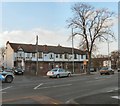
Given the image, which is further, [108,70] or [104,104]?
[108,70]

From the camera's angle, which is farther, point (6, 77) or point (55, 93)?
point (6, 77)

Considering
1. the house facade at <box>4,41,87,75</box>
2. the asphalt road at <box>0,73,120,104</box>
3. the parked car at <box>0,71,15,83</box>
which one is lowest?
the asphalt road at <box>0,73,120,104</box>

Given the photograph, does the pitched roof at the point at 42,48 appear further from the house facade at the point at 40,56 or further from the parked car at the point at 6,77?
the parked car at the point at 6,77

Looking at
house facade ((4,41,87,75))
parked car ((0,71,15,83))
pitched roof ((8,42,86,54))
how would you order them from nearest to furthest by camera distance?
parked car ((0,71,15,83))
house facade ((4,41,87,75))
pitched roof ((8,42,86,54))

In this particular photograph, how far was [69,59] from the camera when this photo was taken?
87062 millimetres

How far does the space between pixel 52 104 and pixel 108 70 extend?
40897 mm

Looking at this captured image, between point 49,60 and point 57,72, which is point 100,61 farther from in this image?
point 57,72

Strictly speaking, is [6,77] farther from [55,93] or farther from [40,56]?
[40,56]

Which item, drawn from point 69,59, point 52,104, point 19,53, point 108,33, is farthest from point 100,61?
point 52,104

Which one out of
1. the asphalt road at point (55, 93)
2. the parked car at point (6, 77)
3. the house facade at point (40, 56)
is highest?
the house facade at point (40, 56)

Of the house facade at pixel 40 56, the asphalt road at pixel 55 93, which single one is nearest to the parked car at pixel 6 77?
the asphalt road at pixel 55 93

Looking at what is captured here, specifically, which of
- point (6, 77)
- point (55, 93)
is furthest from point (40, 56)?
point (55, 93)

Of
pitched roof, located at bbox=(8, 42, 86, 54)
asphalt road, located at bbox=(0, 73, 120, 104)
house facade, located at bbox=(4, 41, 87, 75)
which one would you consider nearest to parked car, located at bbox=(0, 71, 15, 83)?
asphalt road, located at bbox=(0, 73, 120, 104)

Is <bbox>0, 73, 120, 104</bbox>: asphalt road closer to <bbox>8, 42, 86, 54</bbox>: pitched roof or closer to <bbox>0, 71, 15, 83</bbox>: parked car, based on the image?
<bbox>0, 71, 15, 83</bbox>: parked car
